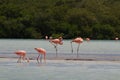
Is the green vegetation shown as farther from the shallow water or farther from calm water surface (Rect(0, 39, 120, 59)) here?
the shallow water

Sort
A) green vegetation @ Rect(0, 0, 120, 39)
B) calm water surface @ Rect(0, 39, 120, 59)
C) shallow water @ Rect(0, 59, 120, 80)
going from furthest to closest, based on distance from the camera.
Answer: green vegetation @ Rect(0, 0, 120, 39), calm water surface @ Rect(0, 39, 120, 59), shallow water @ Rect(0, 59, 120, 80)

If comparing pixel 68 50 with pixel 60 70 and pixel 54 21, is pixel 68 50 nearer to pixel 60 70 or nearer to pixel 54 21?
pixel 60 70

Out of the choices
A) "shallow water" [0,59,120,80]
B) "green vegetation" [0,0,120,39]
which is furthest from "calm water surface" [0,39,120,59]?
"green vegetation" [0,0,120,39]

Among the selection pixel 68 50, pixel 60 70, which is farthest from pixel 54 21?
pixel 60 70

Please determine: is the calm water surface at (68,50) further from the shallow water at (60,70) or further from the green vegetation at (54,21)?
the green vegetation at (54,21)

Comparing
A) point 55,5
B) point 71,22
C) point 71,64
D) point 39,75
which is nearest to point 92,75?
point 39,75

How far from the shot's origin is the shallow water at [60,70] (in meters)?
12.8

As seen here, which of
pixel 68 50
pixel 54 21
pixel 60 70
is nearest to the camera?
pixel 60 70

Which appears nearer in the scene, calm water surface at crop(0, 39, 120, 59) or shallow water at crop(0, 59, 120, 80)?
shallow water at crop(0, 59, 120, 80)

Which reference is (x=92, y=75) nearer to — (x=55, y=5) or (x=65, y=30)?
(x=65, y=30)

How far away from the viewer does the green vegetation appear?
5869 cm

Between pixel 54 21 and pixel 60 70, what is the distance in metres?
47.4

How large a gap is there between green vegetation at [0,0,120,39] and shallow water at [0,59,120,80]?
41.0 meters

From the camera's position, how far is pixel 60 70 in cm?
1445
